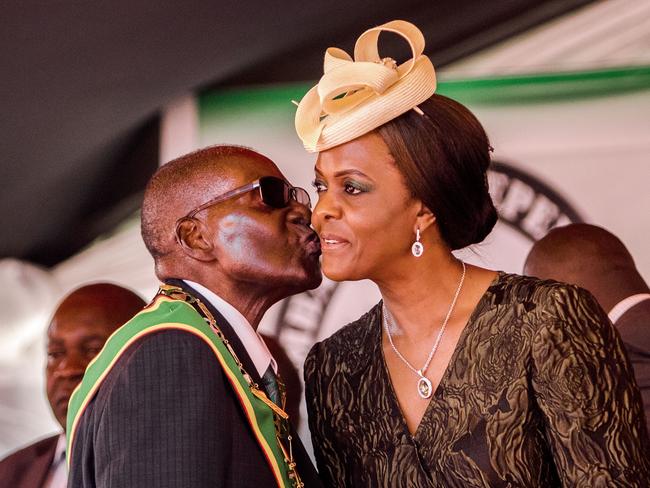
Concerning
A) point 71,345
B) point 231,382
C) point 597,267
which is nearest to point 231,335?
point 231,382

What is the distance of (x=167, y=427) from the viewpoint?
2533 mm

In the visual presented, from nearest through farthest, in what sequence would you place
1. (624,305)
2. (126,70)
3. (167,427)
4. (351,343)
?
(167,427)
(351,343)
(624,305)
(126,70)

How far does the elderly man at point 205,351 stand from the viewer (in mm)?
2535

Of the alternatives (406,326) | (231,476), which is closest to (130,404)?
(231,476)

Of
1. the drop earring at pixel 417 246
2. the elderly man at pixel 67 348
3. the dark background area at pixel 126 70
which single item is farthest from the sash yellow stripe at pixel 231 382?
the dark background area at pixel 126 70

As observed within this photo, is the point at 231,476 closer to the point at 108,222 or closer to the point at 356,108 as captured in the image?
the point at 356,108

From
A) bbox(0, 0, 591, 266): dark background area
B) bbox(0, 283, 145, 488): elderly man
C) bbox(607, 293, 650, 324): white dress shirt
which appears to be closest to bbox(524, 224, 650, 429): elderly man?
bbox(607, 293, 650, 324): white dress shirt

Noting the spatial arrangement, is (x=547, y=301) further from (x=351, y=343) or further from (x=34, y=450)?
(x=34, y=450)

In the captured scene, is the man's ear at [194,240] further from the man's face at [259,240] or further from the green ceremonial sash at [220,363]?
the green ceremonial sash at [220,363]

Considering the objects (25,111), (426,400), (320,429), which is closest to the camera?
Answer: (426,400)

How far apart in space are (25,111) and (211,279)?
2.24 m

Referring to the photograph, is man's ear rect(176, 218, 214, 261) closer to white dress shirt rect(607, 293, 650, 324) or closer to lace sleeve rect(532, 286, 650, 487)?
lace sleeve rect(532, 286, 650, 487)

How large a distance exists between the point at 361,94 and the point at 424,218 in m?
0.37

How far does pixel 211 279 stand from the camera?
3.17 meters
